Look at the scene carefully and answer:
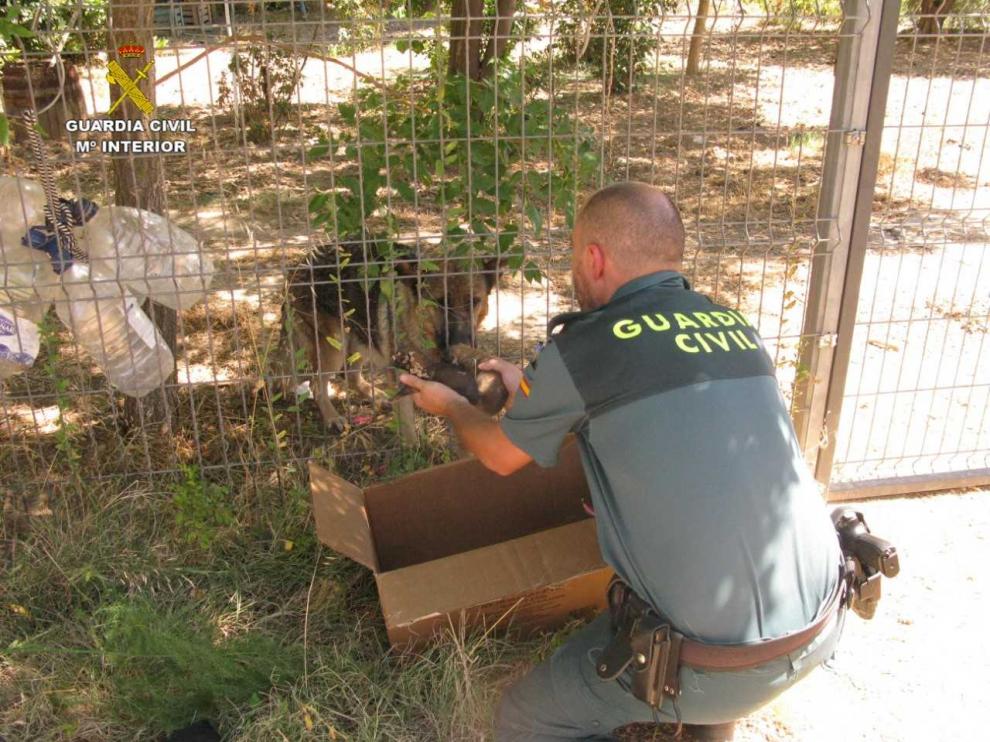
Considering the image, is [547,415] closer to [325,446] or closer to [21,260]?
[325,446]

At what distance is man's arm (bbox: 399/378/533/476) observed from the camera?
2.85m

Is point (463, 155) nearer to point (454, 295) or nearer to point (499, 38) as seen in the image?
point (499, 38)

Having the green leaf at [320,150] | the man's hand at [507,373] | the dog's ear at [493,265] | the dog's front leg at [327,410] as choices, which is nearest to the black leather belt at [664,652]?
the man's hand at [507,373]

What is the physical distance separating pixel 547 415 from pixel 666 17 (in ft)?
5.47

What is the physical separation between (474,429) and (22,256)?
217cm

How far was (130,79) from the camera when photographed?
3785mm

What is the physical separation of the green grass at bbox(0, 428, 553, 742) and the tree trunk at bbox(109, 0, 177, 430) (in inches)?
21.2

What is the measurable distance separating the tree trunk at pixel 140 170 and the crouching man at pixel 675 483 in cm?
195

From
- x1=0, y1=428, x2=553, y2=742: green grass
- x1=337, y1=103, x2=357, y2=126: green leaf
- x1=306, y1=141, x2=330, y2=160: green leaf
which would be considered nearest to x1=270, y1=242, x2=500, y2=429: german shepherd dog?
x1=306, y1=141, x2=330, y2=160: green leaf

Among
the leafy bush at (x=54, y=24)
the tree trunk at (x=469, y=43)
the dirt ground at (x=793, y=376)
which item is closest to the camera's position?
the leafy bush at (x=54, y=24)

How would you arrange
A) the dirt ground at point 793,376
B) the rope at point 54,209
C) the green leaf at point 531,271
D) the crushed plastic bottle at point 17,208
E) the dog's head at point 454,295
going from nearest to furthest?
the dirt ground at point 793,376, the rope at point 54,209, the crushed plastic bottle at point 17,208, the green leaf at point 531,271, the dog's head at point 454,295

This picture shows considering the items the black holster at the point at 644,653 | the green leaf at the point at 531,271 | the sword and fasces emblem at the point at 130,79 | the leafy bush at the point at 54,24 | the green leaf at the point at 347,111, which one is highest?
the leafy bush at the point at 54,24

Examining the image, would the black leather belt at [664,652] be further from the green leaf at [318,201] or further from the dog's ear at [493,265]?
the green leaf at [318,201]

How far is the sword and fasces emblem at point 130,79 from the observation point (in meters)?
3.70
